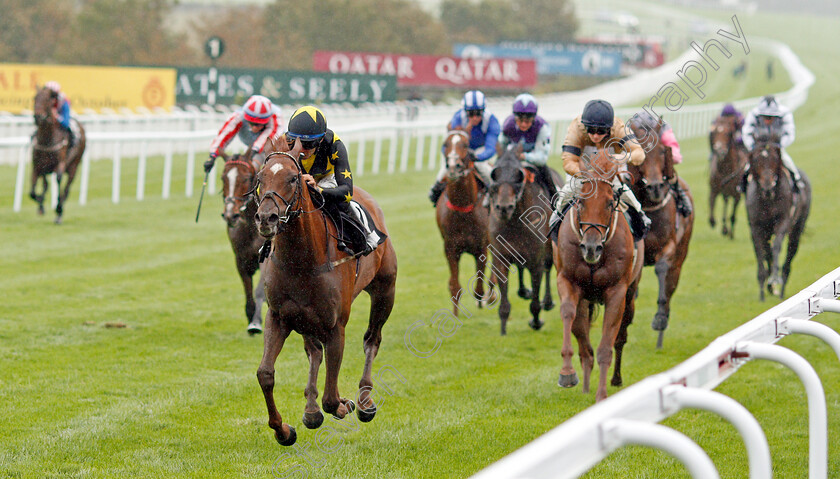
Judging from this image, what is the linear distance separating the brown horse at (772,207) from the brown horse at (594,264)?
3.84 m

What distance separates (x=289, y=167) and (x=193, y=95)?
890 inches

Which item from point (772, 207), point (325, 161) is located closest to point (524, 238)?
point (772, 207)

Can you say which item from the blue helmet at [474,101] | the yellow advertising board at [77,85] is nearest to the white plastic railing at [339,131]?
the yellow advertising board at [77,85]

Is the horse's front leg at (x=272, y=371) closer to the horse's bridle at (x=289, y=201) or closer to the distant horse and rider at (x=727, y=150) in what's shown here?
the horse's bridle at (x=289, y=201)

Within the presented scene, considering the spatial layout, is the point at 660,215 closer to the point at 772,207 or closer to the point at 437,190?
the point at 437,190

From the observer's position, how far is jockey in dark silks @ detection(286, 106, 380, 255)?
5.05 m

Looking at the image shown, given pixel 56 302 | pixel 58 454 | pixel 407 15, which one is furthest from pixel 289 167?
pixel 407 15

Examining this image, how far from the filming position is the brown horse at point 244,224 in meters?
7.41

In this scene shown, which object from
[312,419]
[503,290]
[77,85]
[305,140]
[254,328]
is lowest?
[254,328]

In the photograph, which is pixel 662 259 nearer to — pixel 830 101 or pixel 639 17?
pixel 830 101

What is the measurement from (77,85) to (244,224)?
18.0m

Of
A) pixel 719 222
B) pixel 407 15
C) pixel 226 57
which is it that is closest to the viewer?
pixel 719 222

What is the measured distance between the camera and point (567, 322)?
6.23m

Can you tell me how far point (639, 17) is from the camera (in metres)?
87.4
